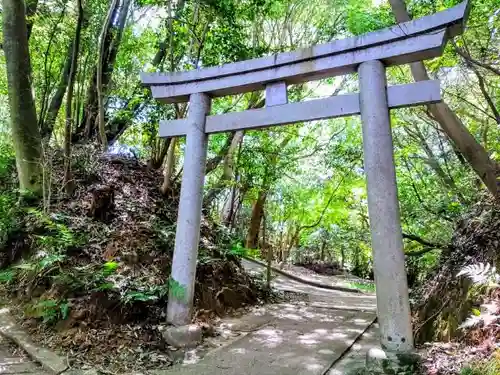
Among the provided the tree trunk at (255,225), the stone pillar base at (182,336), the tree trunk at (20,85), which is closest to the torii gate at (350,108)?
the stone pillar base at (182,336)

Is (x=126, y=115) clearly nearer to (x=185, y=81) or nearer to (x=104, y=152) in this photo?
(x=104, y=152)

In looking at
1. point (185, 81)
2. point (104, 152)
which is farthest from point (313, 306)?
point (104, 152)

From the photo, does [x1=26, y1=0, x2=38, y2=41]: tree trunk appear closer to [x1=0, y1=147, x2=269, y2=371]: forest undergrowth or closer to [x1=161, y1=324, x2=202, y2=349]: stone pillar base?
[x1=0, y1=147, x2=269, y2=371]: forest undergrowth

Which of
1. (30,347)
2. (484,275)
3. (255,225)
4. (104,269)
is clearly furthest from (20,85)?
(255,225)

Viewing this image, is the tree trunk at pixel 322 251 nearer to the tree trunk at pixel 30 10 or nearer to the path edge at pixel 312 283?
the path edge at pixel 312 283

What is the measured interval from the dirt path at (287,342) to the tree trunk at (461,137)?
7.90ft

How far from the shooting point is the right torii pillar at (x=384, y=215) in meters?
2.99

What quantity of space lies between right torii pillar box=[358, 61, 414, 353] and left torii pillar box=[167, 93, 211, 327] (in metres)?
1.83

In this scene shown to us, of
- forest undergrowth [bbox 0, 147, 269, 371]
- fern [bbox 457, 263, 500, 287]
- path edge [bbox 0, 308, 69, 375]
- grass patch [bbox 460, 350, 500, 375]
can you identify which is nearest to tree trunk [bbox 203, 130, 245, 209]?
forest undergrowth [bbox 0, 147, 269, 371]

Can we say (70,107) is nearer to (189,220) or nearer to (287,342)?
(189,220)

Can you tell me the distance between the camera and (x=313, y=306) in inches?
239

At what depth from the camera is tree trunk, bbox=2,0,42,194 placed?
5066 mm

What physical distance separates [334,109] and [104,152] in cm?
Answer: 461

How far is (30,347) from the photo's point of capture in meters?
3.36
